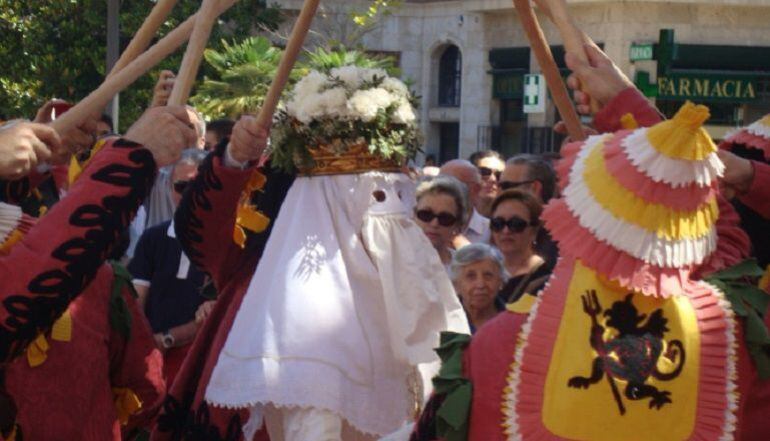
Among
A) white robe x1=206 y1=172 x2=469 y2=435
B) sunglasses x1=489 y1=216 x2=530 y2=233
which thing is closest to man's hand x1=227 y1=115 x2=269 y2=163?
white robe x1=206 y1=172 x2=469 y2=435

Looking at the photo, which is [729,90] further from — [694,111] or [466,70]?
[694,111]

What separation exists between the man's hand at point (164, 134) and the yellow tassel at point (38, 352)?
84 cm

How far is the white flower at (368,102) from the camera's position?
549 cm

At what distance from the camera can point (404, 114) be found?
561 cm

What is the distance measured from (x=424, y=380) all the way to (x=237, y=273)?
0.77m

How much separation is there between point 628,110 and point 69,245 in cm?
144

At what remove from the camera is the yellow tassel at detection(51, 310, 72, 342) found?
4266mm

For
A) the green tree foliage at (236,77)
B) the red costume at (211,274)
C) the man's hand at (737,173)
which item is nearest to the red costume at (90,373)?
the red costume at (211,274)

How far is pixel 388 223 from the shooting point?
5.52 m

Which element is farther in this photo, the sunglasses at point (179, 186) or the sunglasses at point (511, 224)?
the sunglasses at point (179, 186)

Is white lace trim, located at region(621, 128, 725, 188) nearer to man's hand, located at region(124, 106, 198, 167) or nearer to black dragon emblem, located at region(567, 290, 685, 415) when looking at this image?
black dragon emblem, located at region(567, 290, 685, 415)

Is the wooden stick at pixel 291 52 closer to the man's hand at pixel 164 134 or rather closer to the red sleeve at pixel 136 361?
the red sleeve at pixel 136 361

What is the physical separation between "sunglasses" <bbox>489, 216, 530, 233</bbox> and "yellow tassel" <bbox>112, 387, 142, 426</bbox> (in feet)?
8.59

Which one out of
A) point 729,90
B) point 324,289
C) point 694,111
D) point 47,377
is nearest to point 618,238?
point 694,111
